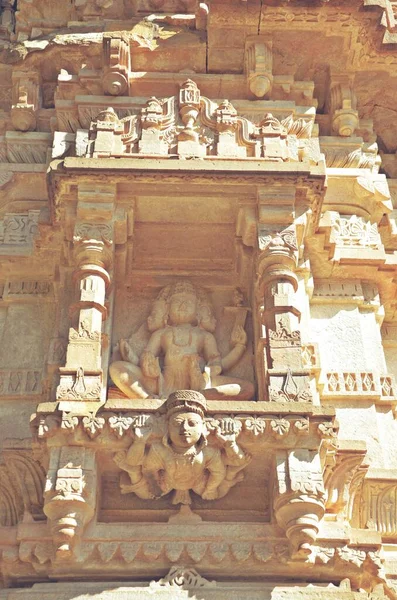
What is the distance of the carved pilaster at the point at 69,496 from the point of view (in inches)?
274

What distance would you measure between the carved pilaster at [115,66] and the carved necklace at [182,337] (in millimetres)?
2949

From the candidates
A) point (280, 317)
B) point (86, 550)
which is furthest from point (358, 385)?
point (86, 550)

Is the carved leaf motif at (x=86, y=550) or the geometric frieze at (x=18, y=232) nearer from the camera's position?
the carved leaf motif at (x=86, y=550)

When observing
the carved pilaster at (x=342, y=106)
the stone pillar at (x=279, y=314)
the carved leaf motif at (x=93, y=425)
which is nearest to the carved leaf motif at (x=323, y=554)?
the stone pillar at (x=279, y=314)

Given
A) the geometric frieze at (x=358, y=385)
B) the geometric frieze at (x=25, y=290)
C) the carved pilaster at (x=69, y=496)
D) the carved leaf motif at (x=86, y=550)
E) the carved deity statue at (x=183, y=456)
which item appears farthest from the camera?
A: the geometric frieze at (x=25, y=290)

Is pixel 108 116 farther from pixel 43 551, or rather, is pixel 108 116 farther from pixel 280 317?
pixel 43 551

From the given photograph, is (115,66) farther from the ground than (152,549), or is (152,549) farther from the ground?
(115,66)

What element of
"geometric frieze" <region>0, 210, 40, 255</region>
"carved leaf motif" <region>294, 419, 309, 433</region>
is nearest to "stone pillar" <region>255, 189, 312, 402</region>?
"carved leaf motif" <region>294, 419, 309, 433</region>

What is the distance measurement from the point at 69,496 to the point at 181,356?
2.00 meters

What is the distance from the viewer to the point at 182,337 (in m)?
8.67

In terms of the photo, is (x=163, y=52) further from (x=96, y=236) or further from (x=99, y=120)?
(x=96, y=236)

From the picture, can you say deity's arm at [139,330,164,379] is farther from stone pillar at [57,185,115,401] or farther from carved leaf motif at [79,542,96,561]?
carved leaf motif at [79,542,96,561]

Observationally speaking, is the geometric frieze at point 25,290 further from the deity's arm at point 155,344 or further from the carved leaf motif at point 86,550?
the carved leaf motif at point 86,550

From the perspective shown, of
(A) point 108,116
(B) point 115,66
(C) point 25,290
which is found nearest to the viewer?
(C) point 25,290
